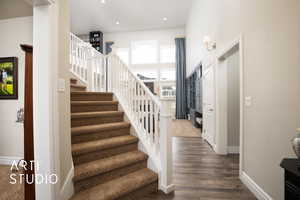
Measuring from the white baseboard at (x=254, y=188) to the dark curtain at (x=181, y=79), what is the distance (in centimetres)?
579

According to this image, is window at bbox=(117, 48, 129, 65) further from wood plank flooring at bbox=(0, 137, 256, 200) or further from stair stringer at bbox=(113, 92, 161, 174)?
wood plank flooring at bbox=(0, 137, 256, 200)

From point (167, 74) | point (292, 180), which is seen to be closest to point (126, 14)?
point (167, 74)

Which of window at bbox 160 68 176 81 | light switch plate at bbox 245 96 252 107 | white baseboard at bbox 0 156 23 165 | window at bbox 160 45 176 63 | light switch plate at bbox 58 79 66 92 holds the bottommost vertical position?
white baseboard at bbox 0 156 23 165

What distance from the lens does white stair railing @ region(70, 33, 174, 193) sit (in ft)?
6.19

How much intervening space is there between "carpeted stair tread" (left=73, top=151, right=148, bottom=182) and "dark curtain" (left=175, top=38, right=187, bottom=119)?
5942mm

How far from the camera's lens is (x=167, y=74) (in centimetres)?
833

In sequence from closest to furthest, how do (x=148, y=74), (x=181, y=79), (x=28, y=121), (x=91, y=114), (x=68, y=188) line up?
(x=28, y=121), (x=68, y=188), (x=91, y=114), (x=181, y=79), (x=148, y=74)

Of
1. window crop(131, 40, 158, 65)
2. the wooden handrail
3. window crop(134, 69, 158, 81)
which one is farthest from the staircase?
window crop(131, 40, 158, 65)

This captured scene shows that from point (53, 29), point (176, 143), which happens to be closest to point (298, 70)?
point (53, 29)

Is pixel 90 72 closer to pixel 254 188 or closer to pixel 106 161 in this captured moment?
pixel 106 161

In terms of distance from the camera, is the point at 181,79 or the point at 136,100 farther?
the point at 181,79

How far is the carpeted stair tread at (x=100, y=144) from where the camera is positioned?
6.03ft

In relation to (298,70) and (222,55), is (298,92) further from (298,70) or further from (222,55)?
(222,55)

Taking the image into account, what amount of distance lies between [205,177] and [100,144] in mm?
1569
